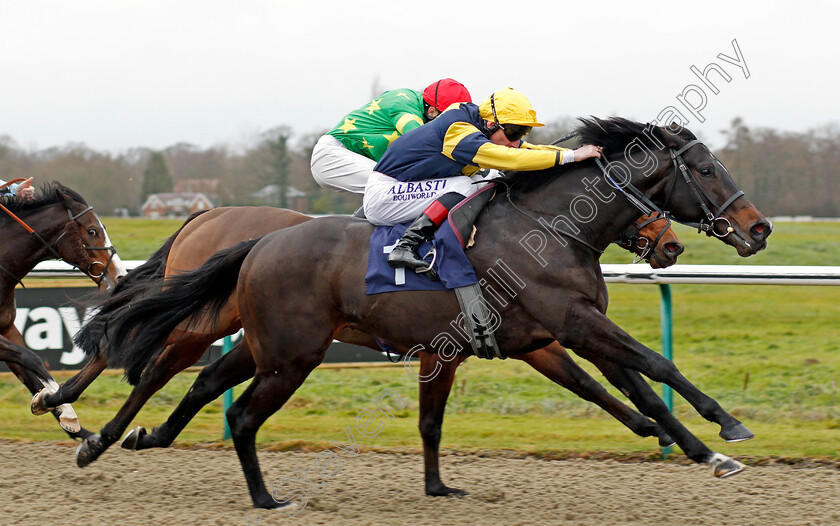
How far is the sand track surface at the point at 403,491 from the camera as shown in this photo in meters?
3.79

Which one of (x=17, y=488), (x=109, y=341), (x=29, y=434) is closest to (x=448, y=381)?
(x=109, y=341)

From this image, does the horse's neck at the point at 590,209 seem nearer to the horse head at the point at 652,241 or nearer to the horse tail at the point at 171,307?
the horse head at the point at 652,241

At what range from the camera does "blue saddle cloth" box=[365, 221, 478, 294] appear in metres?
3.69

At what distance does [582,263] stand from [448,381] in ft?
3.58

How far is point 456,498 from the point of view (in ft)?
13.8

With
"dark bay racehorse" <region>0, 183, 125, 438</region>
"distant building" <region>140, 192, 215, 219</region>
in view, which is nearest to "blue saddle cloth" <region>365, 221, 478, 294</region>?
"dark bay racehorse" <region>0, 183, 125, 438</region>

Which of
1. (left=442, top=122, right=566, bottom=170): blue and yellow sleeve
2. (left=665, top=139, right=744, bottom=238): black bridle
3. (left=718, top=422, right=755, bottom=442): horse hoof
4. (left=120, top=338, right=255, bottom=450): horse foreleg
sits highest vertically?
(left=442, top=122, right=566, bottom=170): blue and yellow sleeve

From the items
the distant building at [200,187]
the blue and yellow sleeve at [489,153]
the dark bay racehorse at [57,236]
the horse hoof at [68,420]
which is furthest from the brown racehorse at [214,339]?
the distant building at [200,187]

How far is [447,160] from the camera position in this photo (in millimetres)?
3953

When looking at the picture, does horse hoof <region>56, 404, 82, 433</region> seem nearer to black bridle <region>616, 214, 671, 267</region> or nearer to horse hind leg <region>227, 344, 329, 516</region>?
horse hind leg <region>227, 344, 329, 516</region>

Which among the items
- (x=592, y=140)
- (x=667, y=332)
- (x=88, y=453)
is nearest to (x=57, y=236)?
(x=88, y=453)

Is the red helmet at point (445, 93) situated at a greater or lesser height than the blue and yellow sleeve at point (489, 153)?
greater

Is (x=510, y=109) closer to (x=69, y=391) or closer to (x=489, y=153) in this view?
(x=489, y=153)

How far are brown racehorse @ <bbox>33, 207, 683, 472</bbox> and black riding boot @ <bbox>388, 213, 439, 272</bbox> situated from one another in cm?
83
